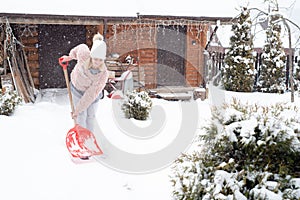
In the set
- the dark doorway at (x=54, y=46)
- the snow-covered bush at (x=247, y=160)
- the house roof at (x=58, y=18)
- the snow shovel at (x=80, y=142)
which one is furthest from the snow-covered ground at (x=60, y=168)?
the dark doorway at (x=54, y=46)

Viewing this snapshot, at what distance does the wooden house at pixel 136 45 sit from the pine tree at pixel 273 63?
171 centimetres

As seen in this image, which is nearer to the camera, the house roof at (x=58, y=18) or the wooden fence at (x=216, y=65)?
the house roof at (x=58, y=18)

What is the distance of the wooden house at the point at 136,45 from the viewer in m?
11.2

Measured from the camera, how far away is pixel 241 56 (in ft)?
38.3

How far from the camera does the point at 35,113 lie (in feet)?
25.4

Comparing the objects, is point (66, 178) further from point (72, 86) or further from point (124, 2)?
point (124, 2)

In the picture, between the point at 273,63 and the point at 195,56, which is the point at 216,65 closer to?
the point at 195,56

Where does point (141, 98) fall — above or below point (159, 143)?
above

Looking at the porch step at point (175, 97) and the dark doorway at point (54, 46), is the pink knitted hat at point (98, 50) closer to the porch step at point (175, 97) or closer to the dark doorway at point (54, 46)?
the porch step at point (175, 97)

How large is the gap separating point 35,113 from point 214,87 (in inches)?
280

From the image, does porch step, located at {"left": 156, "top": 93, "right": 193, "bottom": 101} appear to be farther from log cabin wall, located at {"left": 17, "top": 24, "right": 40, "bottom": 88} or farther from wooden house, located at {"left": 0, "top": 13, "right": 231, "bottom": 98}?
log cabin wall, located at {"left": 17, "top": 24, "right": 40, "bottom": 88}

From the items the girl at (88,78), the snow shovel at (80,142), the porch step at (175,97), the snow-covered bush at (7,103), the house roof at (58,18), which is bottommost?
the porch step at (175,97)

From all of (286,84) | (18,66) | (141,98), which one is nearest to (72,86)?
(141,98)

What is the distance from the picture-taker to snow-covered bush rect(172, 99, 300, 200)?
2953mm
